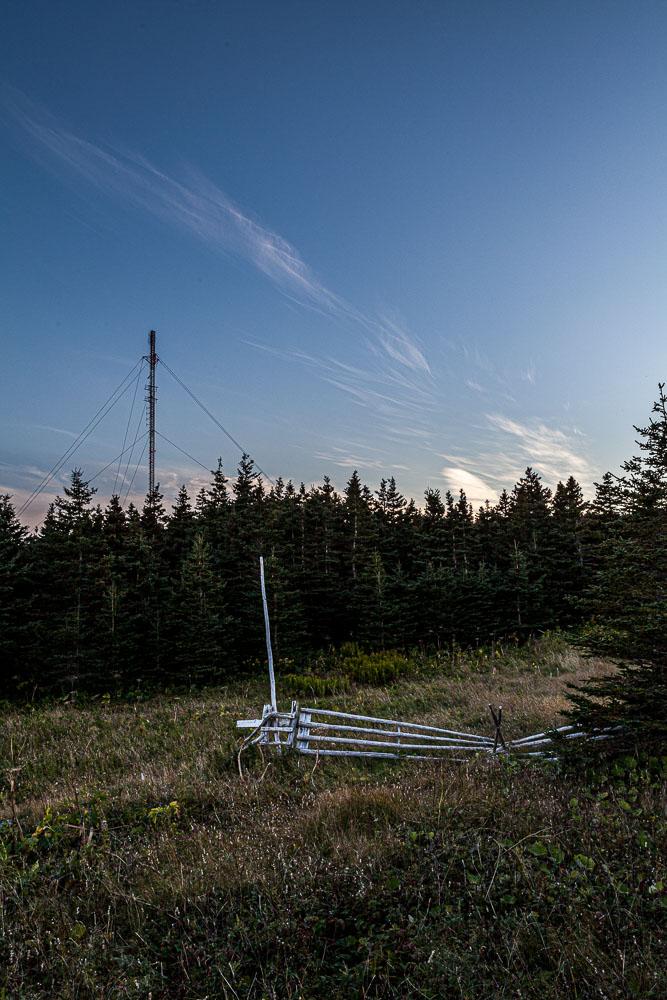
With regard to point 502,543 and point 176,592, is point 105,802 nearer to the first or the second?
point 176,592

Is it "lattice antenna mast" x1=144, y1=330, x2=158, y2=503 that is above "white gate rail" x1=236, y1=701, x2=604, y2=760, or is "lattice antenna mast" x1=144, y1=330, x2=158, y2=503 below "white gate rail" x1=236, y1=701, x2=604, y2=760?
above

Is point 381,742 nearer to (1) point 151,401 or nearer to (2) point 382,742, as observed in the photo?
(2) point 382,742

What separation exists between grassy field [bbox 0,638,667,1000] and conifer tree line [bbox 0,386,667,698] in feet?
36.8

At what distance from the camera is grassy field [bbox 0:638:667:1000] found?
3232mm

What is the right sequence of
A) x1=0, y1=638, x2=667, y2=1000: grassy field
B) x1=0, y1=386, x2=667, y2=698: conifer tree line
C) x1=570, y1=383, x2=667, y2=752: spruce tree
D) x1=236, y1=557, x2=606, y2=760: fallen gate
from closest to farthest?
x1=0, y1=638, x2=667, y2=1000: grassy field
x1=570, y1=383, x2=667, y2=752: spruce tree
x1=236, y1=557, x2=606, y2=760: fallen gate
x1=0, y1=386, x2=667, y2=698: conifer tree line

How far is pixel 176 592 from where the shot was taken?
21.6 metres

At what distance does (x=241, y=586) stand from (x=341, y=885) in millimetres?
21069

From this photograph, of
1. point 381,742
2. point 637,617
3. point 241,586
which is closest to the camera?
point 637,617

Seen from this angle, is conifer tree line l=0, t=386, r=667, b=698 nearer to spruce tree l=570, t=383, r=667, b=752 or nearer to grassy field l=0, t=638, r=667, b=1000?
spruce tree l=570, t=383, r=667, b=752

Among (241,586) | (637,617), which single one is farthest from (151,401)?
(637,617)

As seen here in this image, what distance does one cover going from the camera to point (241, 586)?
24.6m

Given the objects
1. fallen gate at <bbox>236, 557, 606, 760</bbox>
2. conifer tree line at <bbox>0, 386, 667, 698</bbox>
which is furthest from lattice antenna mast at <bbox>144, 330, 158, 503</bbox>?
fallen gate at <bbox>236, 557, 606, 760</bbox>

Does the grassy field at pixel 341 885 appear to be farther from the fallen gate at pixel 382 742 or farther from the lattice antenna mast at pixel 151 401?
the lattice antenna mast at pixel 151 401

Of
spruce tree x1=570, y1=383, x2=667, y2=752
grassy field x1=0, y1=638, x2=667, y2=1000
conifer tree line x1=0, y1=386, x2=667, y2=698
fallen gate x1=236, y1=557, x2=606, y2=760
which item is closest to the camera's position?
grassy field x1=0, y1=638, x2=667, y2=1000
